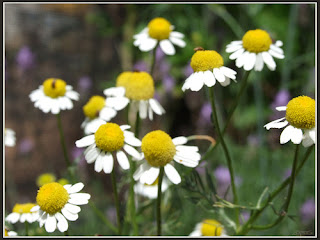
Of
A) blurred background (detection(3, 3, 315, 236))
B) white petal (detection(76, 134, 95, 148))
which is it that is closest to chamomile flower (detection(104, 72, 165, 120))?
white petal (detection(76, 134, 95, 148))

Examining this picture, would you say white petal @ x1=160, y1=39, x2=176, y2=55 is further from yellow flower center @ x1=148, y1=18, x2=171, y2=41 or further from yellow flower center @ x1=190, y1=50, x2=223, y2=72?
yellow flower center @ x1=190, y1=50, x2=223, y2=72

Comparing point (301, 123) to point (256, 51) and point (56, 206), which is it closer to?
point (256, 51)

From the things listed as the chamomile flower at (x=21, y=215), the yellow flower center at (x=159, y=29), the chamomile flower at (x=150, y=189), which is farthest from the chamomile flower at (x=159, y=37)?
the chamomile flower at (x=21, y=215)

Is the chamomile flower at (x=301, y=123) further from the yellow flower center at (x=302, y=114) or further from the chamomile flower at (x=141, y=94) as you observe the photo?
the chamomile flower at (x=141, y=94)

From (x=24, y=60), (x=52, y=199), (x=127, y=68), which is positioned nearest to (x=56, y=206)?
(x=52, y=199)

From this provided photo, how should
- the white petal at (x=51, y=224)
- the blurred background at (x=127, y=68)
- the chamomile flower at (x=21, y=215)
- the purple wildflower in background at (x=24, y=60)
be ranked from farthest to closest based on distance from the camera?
1. the blurred background at (x=127, y=68)
2. the purple wildflower in background at (x=24, y=60)
3. the chamomile flower at (x=21, y=215)
4. the white petal at (x=51, y=224)

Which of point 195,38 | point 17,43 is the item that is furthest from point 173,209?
point 17,43
